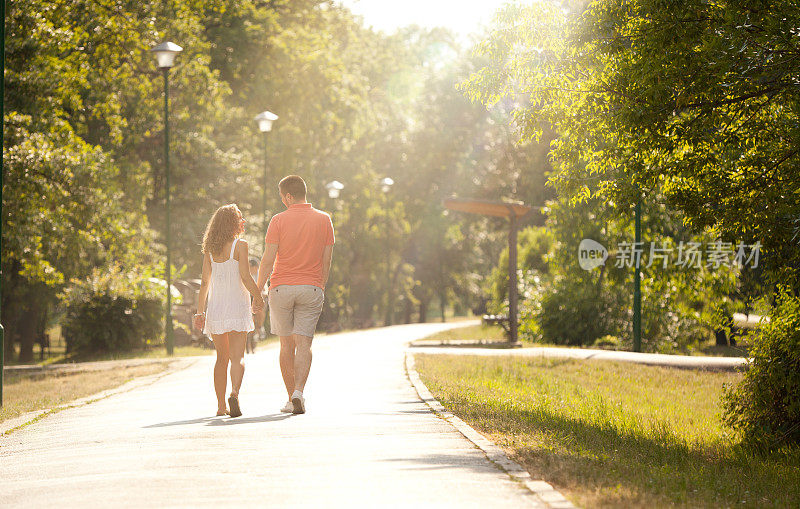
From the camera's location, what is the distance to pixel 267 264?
9688 millimetres

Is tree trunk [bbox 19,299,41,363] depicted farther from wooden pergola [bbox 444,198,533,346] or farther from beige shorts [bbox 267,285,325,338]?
beige shorts [bbox 267,285,325,338]

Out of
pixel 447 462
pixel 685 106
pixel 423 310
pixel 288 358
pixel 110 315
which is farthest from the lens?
pixel 423 310

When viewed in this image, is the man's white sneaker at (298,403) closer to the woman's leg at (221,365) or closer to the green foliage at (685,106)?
the woman's leg at (221,365)

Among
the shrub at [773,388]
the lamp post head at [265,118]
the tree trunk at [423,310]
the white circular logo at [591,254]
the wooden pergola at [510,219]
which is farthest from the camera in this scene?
the tree trunk at [423,310]

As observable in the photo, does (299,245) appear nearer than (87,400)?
Yes

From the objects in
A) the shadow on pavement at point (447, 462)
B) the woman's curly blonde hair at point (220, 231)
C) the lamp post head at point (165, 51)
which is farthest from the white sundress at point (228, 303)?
the lamp post head at point (165, 51)

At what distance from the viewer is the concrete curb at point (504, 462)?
563 cm

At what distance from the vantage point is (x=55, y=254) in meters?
26.5

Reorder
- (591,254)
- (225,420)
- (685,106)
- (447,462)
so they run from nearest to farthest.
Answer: (447,462) → (225,420) → (685,106) → (591,254)

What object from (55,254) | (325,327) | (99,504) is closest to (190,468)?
(99,504)

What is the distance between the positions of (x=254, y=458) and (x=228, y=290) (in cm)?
Answer: 290

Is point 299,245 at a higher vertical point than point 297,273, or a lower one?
higher

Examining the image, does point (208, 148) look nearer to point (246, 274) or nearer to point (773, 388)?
point (246, 274)

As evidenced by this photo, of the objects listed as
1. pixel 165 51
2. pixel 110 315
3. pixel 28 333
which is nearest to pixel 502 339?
pixel 110 315
